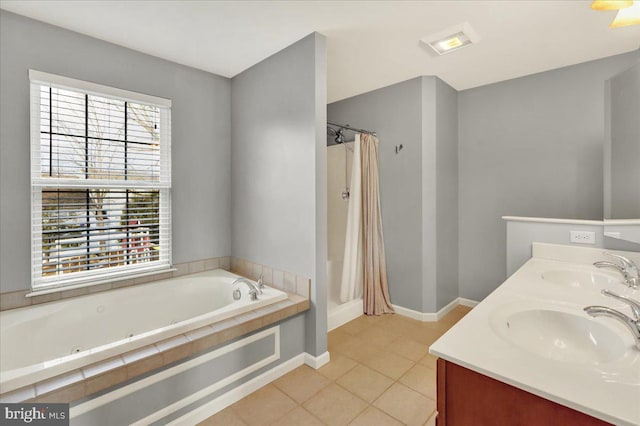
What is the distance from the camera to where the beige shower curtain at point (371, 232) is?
3281 mm

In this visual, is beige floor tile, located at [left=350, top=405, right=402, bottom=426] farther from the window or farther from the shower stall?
the window

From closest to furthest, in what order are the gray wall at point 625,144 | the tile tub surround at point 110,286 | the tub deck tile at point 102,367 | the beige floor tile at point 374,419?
the tub deck tile at point 102,367 → the gray wall at point 625,144 → the beige floor tile at point 374,419 → the tile tub surround at point 110,286

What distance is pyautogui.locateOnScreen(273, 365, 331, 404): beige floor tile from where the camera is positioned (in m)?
2.01

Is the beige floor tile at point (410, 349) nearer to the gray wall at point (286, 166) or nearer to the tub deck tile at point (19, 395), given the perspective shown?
the gray wall at point (286, 166)

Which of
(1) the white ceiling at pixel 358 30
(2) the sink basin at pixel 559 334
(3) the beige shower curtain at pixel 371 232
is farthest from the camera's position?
(3) the beige shower curtain at pixel 371 232

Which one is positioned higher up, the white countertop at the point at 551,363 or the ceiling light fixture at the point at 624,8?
the ceiling light fixture at the point at 624,8

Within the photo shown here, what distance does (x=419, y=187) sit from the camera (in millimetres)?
3129

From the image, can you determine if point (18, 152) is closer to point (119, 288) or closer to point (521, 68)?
point (119, 288)

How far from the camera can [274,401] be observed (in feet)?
6.38

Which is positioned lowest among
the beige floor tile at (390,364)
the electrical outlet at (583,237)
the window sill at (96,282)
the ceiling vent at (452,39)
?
the beige floor tile at (390,364)

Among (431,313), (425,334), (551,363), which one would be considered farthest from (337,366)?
(551,363)

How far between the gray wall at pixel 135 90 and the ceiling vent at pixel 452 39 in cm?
201

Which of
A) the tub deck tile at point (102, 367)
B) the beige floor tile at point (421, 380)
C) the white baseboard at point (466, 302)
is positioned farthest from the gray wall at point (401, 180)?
the tub deck tile at point (102, 367)

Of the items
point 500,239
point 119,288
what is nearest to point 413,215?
point 500,239
